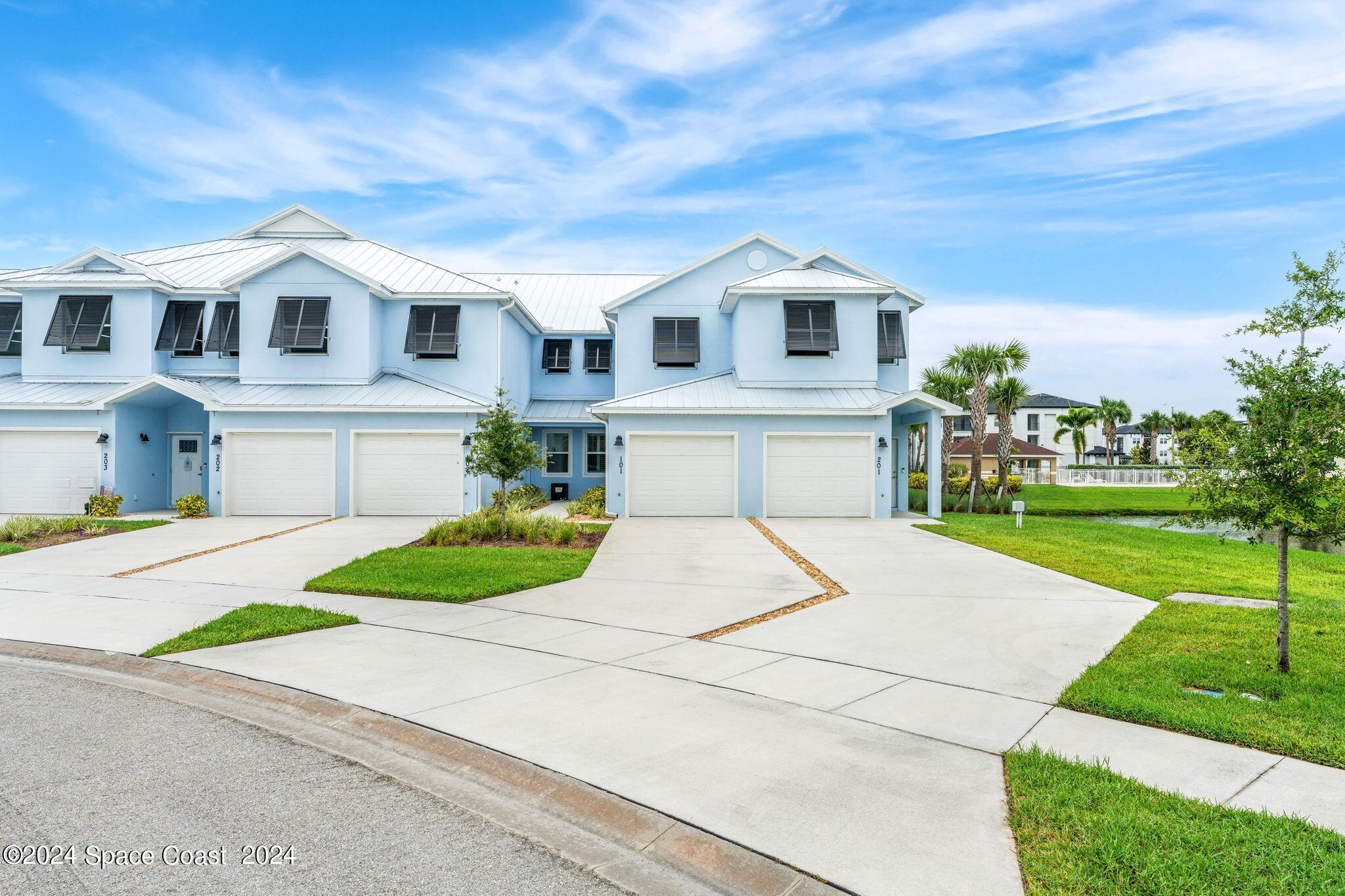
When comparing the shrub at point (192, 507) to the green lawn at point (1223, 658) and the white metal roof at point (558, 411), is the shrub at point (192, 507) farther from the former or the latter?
the green lawn at point (1223, 658)

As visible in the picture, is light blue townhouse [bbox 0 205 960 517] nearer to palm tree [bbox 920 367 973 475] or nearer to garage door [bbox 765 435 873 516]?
garage door [bbox 765 435 873 516]

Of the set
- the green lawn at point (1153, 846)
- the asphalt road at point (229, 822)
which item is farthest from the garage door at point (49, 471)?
the green lawn at point (1153, 846)

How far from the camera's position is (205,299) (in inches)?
883

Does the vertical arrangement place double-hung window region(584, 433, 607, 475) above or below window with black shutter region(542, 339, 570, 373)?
below

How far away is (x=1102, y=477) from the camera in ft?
170

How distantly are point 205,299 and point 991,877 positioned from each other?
25.5 meters

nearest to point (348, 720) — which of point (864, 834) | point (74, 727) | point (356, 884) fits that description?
point (74, 727)

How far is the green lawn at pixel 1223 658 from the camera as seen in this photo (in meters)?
5.12

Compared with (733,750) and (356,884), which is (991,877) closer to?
(733,750)

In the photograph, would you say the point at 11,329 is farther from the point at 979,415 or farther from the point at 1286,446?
the point at 979,415

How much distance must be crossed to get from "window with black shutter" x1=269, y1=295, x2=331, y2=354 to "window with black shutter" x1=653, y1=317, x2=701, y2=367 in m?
9.64

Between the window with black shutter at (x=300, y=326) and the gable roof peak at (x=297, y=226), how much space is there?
17.6 feet

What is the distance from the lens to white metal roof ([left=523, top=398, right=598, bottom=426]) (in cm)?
2488

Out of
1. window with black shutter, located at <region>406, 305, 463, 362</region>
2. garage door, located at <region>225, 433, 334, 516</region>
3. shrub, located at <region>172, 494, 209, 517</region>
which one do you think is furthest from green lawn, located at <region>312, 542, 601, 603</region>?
window with black shutter, located at <region>406, 305, 463, 362</region>
